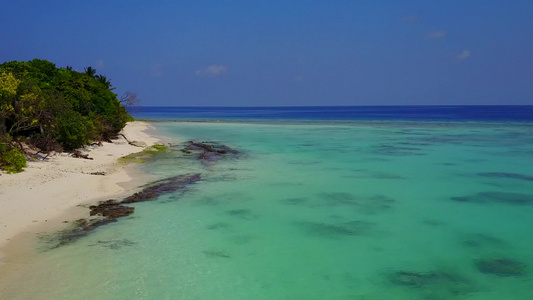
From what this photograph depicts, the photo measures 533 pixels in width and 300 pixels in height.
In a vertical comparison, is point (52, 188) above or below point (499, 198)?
above

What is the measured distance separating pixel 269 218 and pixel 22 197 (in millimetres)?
6682

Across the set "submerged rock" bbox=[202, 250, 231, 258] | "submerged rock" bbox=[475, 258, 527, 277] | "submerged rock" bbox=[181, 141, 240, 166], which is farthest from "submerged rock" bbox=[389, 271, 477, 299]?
"submerged rock" bbox=[181, 141, 240, 166]

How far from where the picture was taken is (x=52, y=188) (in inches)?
503

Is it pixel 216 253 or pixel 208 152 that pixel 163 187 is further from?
pixel 208 152

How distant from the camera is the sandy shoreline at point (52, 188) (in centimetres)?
Answer: 985

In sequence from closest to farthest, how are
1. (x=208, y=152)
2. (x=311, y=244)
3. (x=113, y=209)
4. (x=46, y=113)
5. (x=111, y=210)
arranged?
(x=311, y=244) → (x=111, y=210) → (x=113, y=209) → (x=46, y=113) → (x=208, y=152)

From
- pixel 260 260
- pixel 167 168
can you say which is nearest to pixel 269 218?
pixel 260 260

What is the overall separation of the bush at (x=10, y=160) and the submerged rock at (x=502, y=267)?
13859 mm

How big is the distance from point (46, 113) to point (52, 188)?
6704 millimetres

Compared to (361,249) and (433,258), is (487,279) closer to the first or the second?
(433,258)

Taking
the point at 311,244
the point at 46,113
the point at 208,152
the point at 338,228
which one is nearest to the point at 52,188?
the point at 46,113

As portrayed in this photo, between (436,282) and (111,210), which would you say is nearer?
(436,282)

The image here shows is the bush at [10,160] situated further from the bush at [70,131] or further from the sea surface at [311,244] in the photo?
the sea surface at [311,244]

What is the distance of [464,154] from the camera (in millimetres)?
24125
